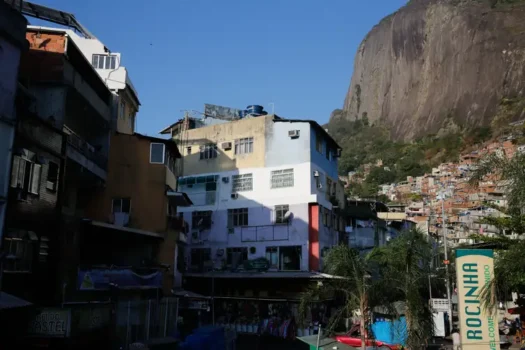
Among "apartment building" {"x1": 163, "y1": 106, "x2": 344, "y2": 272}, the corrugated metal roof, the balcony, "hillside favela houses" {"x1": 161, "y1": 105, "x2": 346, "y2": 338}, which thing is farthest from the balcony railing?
"apartment building" {"x1": 163, "y1": 106, "x2": 344, "y2": 272}

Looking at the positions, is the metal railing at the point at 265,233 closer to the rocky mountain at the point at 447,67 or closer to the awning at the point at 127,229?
the awning at the point at 127,229

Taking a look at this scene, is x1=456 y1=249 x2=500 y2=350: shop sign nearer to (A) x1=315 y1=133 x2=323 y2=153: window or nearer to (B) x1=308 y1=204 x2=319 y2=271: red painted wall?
(B) x1=308 y1=204 x2=319 y2=271: red painted wall

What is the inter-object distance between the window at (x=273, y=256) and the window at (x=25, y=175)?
17.1m

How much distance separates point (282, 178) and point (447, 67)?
301 feet

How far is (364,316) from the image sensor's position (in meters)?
16.4

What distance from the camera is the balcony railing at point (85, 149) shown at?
2047cm

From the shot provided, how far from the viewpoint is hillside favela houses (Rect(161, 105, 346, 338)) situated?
30125 mm

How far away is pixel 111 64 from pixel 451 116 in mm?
94392

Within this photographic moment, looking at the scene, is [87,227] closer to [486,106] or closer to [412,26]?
[486,106]

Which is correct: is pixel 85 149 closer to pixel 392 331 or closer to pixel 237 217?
pixel 237 217

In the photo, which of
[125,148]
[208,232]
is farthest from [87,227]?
[208,232]

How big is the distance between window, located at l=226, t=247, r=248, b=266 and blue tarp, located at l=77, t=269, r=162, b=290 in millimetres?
10868

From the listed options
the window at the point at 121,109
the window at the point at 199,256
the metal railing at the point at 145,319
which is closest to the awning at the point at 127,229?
the metal railing at the point at 145,319

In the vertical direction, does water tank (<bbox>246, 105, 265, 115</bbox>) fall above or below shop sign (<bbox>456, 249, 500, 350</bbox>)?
above
